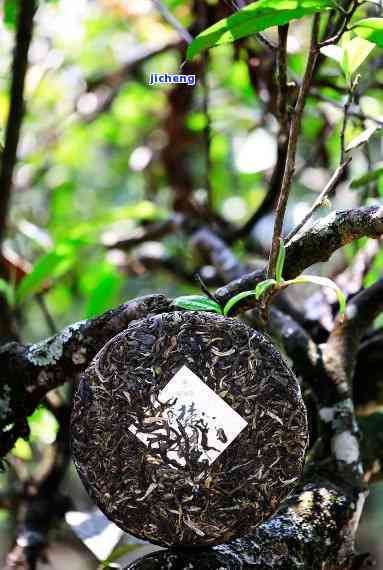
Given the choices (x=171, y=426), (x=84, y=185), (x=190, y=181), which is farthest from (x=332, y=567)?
(x=84, y=185)

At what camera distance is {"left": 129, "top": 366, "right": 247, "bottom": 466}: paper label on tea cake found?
1.75 ft

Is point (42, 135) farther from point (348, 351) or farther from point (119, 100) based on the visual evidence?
point (348, 351)

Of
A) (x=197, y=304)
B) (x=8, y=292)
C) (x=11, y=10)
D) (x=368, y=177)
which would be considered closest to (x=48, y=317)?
(x=8, y=292)

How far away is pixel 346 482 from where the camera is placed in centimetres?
70

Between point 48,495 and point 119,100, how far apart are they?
115 cm

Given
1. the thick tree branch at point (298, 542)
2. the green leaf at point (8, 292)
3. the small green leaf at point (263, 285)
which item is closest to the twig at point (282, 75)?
the small green leaf at point (263, 285)

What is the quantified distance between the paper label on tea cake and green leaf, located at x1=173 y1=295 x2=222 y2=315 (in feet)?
0.21

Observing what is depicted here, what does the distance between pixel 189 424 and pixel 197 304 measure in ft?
0.33

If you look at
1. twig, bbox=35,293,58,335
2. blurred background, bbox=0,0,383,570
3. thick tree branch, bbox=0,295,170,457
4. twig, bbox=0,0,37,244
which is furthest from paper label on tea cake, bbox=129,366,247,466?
twig, bbox=35,293,58,335

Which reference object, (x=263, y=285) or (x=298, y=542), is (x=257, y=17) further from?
(x=298, y=542)

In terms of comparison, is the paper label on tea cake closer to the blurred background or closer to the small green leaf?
the small green leaf

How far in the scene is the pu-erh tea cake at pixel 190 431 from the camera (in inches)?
21.0

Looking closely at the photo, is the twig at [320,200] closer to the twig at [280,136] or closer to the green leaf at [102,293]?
the twig at [280,136]

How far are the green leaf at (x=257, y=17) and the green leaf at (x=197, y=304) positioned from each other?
7.4 inches
